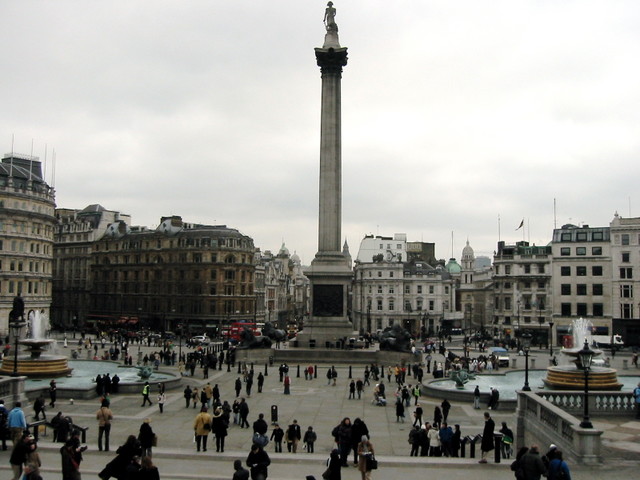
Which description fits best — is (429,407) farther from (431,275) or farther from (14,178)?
(431,275)

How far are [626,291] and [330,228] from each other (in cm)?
4421

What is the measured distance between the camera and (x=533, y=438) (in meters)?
22.2

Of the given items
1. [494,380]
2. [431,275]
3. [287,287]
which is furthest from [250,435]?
[287,287]

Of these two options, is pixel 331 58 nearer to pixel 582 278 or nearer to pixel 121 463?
pixel 582 278

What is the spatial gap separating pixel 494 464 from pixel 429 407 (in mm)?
14557

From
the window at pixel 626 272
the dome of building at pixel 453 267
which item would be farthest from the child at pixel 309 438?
the dome of building at pixel 453 267

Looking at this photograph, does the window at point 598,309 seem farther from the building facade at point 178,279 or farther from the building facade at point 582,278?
the building facade at point 178,279

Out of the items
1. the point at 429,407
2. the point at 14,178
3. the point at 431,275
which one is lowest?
the point at 429,407

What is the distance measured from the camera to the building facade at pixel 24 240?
79.5 meters

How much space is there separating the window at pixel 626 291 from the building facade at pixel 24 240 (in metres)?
71.9

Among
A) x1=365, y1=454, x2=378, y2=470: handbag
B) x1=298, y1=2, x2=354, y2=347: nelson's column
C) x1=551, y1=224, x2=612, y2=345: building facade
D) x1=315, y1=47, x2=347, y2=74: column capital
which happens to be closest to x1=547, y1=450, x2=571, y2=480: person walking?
x1=365, y1=454, x2=378, y2=470: handbag

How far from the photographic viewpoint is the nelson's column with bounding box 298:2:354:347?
61.7 m

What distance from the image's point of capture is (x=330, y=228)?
211 feet

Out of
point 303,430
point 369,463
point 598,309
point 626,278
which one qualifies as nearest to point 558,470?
point 369,463
